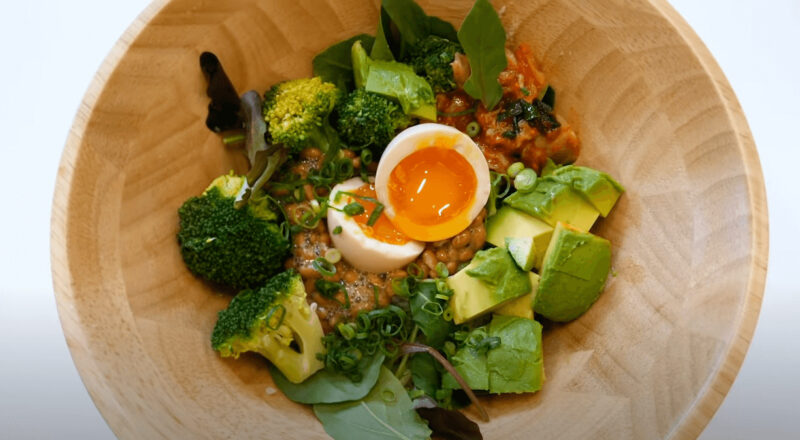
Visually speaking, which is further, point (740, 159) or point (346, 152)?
point (346, 152)

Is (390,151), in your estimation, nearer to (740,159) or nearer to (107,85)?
(107,85)

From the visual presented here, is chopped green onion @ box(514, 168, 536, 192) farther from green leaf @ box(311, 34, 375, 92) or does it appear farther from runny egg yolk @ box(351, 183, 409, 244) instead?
green leaf @ box(311, 34, 375, 92)

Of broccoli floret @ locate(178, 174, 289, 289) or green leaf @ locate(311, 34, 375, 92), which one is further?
green leaf @ locate(311, 34, 375, 92)

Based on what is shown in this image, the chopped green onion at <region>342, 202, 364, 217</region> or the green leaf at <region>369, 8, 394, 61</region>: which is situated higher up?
the green leaf at <region>369, 8, 394, 61</region>

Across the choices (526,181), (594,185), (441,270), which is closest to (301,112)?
(441,270)

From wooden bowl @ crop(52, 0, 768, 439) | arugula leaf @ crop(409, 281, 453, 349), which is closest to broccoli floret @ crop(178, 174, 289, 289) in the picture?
wooden bowl @ crop(52, 0, 768, 439)

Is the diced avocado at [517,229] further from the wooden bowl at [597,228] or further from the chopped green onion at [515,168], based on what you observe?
the wooden bowl at [597,228]

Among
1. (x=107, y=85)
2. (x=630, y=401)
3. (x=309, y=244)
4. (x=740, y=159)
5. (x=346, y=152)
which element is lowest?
(x=630, y=401)

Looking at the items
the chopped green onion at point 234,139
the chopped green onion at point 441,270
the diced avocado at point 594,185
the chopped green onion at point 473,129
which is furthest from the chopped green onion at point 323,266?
the diced avocado at point 594,185

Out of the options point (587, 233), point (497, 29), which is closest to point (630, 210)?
point (587, 233)
